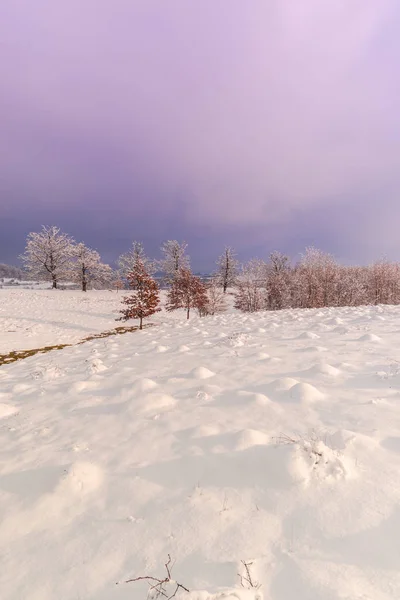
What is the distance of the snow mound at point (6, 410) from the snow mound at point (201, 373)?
2978mm

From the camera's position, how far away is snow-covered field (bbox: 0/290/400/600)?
66.2 inches

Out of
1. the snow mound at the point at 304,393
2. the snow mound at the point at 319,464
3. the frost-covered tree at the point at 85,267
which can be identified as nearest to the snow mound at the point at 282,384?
the snow mound at the point at 304,393

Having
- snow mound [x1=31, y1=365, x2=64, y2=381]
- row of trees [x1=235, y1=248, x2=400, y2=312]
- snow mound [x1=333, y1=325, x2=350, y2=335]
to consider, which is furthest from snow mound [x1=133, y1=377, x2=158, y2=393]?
row of trees [x1=235, y1=248, x2=400, y2=312]

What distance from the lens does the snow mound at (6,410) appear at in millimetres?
4108

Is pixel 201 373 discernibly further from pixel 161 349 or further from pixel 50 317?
pixel 50 317

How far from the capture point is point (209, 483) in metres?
2.42

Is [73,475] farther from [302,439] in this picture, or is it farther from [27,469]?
[302,439]

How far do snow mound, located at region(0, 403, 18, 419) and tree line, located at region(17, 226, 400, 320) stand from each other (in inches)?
574

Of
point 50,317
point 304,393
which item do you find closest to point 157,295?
point 50,317

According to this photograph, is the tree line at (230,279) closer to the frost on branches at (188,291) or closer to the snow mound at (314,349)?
the frost on branches at (188,291)

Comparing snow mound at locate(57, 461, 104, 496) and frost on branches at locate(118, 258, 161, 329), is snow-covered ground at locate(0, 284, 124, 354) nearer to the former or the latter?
frost on branches at locate(118, 258, 161, 329)

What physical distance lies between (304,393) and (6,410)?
463 cm

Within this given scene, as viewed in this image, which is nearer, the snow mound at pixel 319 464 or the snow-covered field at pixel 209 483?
the snow-covered field at pixel 209 483

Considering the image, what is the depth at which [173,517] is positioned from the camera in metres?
2.11
